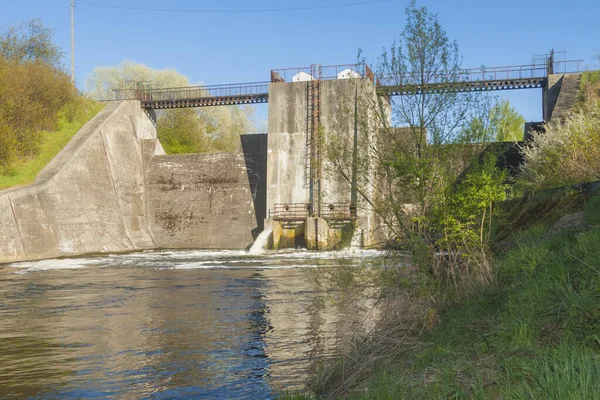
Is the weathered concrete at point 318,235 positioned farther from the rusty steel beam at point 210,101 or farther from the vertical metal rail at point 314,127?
the rusty steel beam at point 210,101

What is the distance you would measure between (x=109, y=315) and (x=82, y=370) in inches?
195

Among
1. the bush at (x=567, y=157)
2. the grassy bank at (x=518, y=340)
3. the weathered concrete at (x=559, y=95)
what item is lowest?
the grassy bank at (x=518, y=340)

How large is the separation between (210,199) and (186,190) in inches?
71.4

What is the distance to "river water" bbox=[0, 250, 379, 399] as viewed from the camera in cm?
815

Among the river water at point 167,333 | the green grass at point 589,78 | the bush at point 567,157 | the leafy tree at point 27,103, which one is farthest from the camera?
the leafy tree at point 27,103

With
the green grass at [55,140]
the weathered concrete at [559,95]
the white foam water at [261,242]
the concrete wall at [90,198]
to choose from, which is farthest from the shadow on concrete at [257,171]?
the weathered concrete at [559,95]

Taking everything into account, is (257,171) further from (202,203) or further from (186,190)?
(186,190)

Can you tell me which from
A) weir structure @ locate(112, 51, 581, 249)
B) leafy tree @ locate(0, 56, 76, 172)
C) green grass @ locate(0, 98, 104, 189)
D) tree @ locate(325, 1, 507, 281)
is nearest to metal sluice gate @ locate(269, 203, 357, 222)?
weir structure @ locate(112, 51, 581, 249)

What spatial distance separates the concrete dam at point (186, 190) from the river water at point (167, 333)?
10.1m

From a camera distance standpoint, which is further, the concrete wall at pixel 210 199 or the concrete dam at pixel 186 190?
the concrete wall at pixel 210 199

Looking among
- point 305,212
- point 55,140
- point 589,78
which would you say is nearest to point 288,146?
point 305,212

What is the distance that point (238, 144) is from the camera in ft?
129

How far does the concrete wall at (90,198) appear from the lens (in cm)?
2897

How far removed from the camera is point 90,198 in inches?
1352
